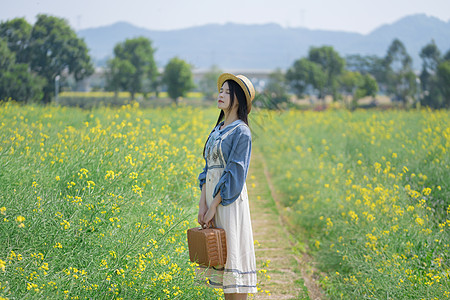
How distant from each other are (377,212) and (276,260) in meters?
1.15

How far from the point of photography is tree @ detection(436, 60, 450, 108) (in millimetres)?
19944

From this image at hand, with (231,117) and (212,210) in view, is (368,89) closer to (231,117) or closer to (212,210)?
(231,117)

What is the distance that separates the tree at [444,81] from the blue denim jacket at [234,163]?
58.9 ft

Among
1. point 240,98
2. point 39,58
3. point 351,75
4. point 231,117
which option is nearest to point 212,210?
point 231,117

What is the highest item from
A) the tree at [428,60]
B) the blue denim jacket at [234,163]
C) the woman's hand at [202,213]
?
the tree at [428,60]

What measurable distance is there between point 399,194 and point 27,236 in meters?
3.72

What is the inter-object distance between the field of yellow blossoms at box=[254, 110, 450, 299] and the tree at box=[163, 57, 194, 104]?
25.5 meters

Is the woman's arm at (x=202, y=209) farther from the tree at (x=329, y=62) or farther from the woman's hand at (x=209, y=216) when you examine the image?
the tree at (x=329, y=62)

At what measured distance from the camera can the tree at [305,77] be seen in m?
41.9

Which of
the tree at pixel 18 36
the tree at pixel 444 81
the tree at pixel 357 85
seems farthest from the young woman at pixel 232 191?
the tree at pixel 357 85

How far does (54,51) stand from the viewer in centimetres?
1161

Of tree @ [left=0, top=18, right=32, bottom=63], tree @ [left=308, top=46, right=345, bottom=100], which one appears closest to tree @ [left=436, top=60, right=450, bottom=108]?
tree @ [left=0, top=18, right=32, bottom=63]

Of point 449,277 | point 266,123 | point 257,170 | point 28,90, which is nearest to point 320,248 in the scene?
point 449,277

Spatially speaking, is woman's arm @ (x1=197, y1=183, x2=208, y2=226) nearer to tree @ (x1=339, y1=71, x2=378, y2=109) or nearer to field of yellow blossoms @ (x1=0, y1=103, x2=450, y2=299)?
field of yellow blossoms @ (x1=0, y1=103, x2=450, y2=299)
